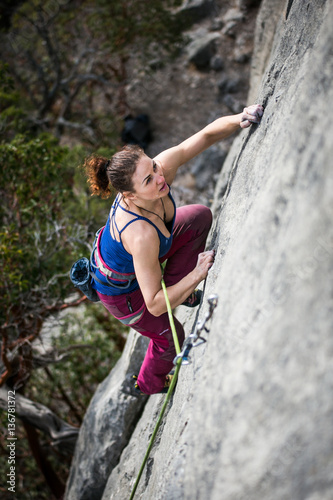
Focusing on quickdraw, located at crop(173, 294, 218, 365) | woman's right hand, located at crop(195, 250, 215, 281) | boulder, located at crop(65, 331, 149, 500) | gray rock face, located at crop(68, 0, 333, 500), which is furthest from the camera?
boulder, located at crop(65, 331, 149, 500)

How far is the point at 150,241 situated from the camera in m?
2.06

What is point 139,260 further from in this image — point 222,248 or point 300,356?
point 300,356

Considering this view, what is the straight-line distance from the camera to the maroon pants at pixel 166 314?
2.54 m

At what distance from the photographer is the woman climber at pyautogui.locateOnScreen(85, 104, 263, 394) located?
208cm

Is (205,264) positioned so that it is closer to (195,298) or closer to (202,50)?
(195,298)

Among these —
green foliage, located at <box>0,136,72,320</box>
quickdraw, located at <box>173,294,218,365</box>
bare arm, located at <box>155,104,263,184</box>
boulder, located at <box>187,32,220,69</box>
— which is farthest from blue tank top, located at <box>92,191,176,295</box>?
boulder, located at <box>187,32,220,69</box>

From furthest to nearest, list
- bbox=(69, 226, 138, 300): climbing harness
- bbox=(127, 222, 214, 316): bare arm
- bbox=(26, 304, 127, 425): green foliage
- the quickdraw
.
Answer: bbox=(26, 304, 127, 425): green foliage < bbox=(69, 226, 138, 300): climbing harness < bbox=(127, 222, 214, 316): bare arm < the quickdraw

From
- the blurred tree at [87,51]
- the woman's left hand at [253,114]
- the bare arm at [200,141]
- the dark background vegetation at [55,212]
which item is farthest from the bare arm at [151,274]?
the blurred tree at [87,51]

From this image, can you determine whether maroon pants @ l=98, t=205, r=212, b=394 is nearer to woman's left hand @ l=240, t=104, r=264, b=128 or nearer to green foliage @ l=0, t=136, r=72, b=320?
woman's left hand @ l=240, t=104, r=264, b=128

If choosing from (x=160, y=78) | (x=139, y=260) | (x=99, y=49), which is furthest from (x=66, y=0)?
(x=139, y=260)

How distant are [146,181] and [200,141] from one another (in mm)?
668

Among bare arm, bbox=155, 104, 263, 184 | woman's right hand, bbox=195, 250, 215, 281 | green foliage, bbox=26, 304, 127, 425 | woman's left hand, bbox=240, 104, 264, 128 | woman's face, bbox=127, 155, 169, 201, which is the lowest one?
green foliage, bbox=26, 304, 127, 425

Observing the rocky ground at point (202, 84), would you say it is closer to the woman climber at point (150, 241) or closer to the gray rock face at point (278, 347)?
the woman climber at point (150, 241)

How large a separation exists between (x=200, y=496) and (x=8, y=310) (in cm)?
346
